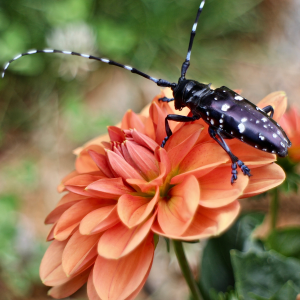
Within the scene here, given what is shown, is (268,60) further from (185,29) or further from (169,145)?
(169,145)

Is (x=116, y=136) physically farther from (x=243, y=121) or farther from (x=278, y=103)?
(x=278, y=103)

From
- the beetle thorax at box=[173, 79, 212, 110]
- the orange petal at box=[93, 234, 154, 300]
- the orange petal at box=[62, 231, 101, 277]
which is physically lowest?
the orange petal at box=[93, 234, 154, 300]

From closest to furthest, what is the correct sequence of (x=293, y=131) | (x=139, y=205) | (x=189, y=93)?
(x=139, y=205) < (x=189, y=93) < (x=293, y=131)

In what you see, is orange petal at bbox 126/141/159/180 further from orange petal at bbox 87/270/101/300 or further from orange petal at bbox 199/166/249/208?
orange petal at bbox 87/270/101/300

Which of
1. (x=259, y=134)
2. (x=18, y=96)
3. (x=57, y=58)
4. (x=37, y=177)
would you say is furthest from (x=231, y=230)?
(x=18, y=96)

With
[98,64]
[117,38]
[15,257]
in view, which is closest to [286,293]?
[15,257]

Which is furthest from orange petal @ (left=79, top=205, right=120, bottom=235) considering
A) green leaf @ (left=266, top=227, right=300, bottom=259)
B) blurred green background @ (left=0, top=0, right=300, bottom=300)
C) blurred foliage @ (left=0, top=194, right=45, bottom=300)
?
blurred green background @ (left=0, top=0, right=300, bottom=300)

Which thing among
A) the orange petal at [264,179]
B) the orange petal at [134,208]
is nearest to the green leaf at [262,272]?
the orange petal at [264,179]
